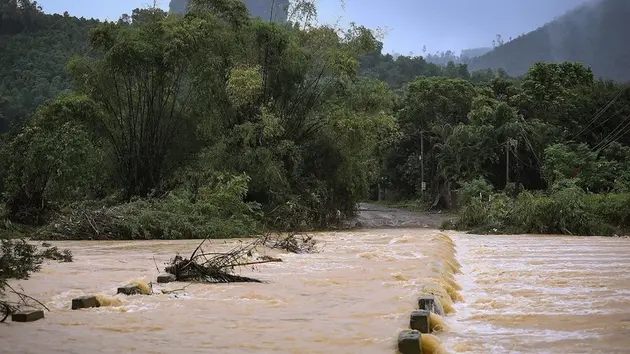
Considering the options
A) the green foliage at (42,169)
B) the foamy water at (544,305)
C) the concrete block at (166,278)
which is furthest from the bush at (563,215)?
the concrete block at (166,278)

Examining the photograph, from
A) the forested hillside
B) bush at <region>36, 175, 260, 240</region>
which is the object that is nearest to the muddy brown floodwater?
bush at <region>36, 175, 260, 240</region>

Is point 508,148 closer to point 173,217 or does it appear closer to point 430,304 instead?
point 173,217

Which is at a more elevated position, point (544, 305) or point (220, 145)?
point (220, 145)

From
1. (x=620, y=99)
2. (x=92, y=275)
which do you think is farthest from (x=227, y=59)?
(x=620, y=99)

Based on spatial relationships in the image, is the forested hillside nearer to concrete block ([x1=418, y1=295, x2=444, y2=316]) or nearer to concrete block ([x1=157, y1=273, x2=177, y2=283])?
concrete block ([x1=157, y1=273, x2=177, y2=283])

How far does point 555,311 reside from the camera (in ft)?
18.9

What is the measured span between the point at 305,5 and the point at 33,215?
11.8 metres

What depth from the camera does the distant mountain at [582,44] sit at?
63594 mm

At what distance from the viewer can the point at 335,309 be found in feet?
Result: 19.5

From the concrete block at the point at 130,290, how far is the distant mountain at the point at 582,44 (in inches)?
1973

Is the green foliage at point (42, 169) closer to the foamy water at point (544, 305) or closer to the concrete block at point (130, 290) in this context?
the foamy water at point (544, 305)

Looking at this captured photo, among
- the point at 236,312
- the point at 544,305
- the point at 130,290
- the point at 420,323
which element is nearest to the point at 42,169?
the point at 130,290

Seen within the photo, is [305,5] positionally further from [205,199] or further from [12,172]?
[12,172]

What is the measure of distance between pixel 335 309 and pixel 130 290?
221 cm
